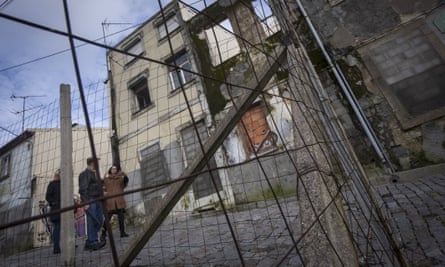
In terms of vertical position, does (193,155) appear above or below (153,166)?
below

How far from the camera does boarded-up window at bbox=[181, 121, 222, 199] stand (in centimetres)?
716

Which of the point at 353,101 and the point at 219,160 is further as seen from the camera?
the point at 219,160

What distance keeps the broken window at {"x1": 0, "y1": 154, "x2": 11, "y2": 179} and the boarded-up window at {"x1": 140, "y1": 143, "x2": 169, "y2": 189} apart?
34.9 ft

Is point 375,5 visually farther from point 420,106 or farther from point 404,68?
point 420,106

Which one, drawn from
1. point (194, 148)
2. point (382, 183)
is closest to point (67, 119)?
point (194, 148)

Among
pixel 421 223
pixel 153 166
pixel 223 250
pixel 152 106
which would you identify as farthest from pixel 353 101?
pixel 152 106

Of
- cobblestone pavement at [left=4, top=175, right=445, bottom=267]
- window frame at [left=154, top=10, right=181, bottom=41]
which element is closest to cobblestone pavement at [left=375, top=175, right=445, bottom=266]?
cobblestone pavement at [left=4, top=175, right=445, bottom=267]

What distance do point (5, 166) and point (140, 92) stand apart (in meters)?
10.9

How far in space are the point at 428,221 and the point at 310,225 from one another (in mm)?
1961

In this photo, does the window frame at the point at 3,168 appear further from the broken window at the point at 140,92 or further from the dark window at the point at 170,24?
the dark window at the point at 170,24

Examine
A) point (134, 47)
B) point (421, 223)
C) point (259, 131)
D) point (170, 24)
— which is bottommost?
point (421, 223)

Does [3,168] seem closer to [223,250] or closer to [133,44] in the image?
[133,44]

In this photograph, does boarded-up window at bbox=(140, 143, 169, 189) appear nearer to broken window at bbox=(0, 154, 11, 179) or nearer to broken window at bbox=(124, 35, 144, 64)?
broken window at bbox=(124, 35, 144, 64)

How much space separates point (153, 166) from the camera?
327 inches
